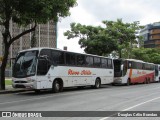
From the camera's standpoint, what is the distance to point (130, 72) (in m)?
39.8

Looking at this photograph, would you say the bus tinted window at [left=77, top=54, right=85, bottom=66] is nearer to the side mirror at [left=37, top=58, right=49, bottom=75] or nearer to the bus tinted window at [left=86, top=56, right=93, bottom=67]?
the bus tinted window at [left=86, top=56, right=93, bottom=67]

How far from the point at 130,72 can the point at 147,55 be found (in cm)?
4373

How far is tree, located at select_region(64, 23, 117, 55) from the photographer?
4197 centimetres

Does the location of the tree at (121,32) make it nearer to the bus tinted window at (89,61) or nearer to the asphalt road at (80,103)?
the bus tinted window at (89,61)

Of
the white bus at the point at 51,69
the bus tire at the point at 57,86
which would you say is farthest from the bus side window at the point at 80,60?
the bus tire at the point at 57,86

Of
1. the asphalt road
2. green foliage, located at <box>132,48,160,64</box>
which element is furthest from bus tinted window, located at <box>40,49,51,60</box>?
green foliage, located at <box>132,48,160,64</box>

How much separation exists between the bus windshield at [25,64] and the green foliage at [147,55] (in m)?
53.0

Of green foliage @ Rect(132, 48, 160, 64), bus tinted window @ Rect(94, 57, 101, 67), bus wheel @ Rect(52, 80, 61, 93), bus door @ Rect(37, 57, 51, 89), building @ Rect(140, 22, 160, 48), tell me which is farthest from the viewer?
building @ Rect(140, 22, 160, 48)

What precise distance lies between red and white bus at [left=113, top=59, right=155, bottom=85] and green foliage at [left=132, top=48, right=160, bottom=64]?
89.5ft

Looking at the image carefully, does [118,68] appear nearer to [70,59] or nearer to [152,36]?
[70,59]

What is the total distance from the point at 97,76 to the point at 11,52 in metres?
41.8

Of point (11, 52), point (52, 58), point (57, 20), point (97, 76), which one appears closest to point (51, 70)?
point (52, 58)

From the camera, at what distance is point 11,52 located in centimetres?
7000

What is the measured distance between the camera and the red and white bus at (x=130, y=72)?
37781 mm
